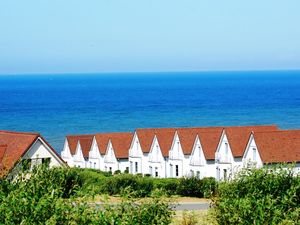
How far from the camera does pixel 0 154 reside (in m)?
52.9

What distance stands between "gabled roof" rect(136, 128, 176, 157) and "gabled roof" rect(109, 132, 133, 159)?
349cm

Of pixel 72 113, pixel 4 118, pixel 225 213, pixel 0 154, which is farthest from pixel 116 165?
pixel 72 113

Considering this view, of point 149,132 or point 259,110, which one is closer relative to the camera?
point 149,132

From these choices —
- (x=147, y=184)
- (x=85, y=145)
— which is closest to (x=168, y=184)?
(x=147, y=184)

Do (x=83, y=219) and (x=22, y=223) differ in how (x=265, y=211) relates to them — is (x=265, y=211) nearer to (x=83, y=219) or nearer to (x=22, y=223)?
(x=83, y=219)

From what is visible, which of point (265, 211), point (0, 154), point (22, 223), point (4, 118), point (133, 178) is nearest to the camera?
point (22, 223)

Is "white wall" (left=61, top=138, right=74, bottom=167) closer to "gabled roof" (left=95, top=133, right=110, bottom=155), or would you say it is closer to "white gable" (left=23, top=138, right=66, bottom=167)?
"gabled roof" (left=95, top=133, right=110, bottom=155)

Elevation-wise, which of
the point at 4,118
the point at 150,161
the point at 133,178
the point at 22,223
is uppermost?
Result: the point at 4,118

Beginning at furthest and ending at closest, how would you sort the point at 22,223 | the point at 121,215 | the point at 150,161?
1. the point at 150,161
2. the point at 121,215
3. the point at 22,223

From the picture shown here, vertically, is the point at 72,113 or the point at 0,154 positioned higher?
the point at 72,113

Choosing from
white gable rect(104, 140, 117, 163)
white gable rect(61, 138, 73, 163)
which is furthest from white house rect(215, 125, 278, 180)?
white gable rect(61, 138, 73, 163)

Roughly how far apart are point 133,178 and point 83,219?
28.8 m

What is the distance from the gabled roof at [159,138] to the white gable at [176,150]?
59cm

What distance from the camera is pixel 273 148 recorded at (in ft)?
199
